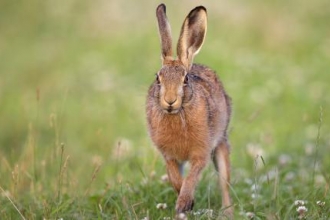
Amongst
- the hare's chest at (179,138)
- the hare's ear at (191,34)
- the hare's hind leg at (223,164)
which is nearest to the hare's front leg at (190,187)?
the hare's chest at (179,138)

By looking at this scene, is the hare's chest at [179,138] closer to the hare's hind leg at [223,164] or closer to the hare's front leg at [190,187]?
the hare's front leg at [190,187]

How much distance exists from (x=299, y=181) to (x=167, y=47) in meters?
2.12

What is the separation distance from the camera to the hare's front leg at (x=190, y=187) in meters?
5.96

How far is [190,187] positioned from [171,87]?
844 mm

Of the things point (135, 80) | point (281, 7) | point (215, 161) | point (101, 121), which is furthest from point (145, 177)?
point (281, 7)

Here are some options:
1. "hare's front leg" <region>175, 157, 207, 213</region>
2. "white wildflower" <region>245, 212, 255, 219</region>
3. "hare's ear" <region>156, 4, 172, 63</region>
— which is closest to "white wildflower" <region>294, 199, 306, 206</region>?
"white wildflower" <region>245, 212, 255, 219</region>

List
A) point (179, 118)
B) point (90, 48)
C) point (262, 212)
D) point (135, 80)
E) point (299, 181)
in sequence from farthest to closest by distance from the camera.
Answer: point (90, 48) < point (135, 80) < point (299, 181) < point (179, 118) < point (262, 212)

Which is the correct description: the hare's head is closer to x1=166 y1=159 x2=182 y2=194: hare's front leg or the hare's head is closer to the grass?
x1=166 y1=159 x2=182 y2=194: hare's front leg

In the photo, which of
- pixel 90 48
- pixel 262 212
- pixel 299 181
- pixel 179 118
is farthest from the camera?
pixel 90 48

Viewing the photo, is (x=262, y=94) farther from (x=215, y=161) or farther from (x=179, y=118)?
(x=179, y=118)

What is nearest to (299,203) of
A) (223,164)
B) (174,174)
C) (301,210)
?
(301,210)

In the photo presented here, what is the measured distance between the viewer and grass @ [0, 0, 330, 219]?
6.58m

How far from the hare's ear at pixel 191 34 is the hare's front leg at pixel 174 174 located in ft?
2.61

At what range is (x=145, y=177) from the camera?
697cm
